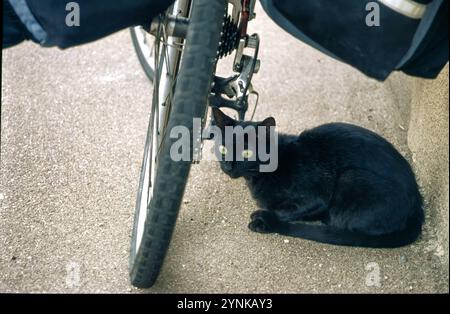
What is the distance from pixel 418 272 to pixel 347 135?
0.54 m

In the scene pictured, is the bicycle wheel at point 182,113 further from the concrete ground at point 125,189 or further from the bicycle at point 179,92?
the concrete ground at point 125,189

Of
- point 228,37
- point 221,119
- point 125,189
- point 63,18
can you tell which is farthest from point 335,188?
point 63,18

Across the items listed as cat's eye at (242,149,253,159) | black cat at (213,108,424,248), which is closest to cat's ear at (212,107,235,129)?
black cat at (213,108,424,248)

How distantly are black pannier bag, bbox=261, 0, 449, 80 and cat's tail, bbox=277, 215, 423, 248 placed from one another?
0.68 metres

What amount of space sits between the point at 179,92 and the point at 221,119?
2.24 ft

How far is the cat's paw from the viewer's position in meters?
1.94

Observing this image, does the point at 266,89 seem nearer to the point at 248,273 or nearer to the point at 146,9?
the point at 248,273

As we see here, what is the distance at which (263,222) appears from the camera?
6.40 feet

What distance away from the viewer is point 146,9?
4.53 feet

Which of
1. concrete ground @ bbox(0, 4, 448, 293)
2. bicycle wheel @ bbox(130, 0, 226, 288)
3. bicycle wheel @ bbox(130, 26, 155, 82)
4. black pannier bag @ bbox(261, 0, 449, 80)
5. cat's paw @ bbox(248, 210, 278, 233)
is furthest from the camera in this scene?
bicycle wheel @ bbox(130, 26, 155, 82)

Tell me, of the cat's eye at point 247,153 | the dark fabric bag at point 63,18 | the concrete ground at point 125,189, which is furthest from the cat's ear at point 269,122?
the dark fabric bag at point 63,18

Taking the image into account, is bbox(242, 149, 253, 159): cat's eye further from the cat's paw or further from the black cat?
the cat's paw

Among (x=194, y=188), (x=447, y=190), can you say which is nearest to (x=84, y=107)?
(x=194, y=188)

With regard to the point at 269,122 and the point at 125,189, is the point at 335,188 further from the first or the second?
the point at 125,189
